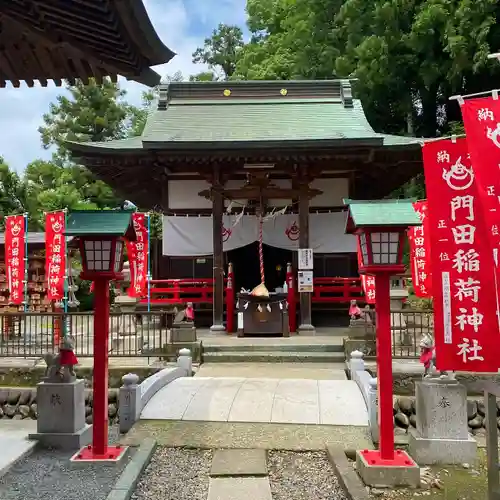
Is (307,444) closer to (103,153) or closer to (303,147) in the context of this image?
(303,147)

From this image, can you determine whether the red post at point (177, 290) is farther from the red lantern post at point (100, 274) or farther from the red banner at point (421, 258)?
the red lantern post at point (100, 274)

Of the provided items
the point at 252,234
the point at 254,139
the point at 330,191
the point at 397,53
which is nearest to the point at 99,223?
the point at 254,139

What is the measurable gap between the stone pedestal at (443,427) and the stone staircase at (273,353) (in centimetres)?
444

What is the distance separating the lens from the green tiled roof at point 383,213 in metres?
5.34

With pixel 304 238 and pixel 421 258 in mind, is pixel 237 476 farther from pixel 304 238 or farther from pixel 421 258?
pixel 304 238

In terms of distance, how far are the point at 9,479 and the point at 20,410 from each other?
3.74m

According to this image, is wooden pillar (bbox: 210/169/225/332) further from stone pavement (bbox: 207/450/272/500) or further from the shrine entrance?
stone pavement (bbox: 207/450/272/500)

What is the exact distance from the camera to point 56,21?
4.41 metres

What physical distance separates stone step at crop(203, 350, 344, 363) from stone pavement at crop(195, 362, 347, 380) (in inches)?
6.2

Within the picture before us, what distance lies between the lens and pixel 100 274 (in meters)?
5.75

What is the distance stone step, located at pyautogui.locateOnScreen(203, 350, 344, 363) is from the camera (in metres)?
10.4

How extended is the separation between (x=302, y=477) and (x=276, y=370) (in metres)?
4.33

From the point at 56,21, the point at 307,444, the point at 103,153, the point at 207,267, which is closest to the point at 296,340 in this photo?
the point at 207,267

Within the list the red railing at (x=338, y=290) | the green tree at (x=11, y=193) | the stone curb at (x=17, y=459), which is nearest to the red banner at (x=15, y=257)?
the stone curb at (x=17, y=459)
